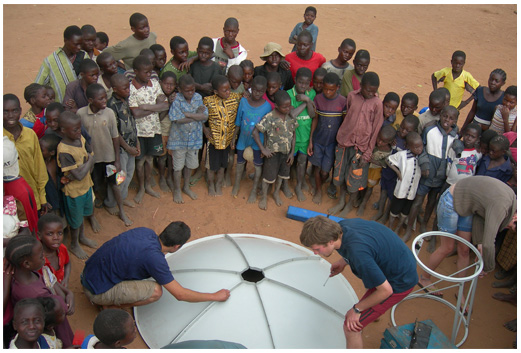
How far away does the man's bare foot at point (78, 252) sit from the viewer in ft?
15.7

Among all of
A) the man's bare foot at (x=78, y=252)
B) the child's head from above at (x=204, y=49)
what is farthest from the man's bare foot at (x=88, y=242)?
the child's head from above at (x=204, y=49)

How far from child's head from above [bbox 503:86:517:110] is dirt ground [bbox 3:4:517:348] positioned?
2.18m

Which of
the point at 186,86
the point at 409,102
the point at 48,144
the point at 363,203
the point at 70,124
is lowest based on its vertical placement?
the point at 363,203

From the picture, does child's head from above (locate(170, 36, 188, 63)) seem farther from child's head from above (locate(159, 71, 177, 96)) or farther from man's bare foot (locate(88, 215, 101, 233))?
man's bare foot (locate(88, 215, 101, 233))

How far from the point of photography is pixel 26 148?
3924mm

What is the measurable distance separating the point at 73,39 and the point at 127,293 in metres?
3.13

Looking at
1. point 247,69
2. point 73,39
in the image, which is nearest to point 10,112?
point 73,39

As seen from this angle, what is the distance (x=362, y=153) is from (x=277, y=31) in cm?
816

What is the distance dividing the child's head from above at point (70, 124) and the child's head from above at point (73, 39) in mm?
1574

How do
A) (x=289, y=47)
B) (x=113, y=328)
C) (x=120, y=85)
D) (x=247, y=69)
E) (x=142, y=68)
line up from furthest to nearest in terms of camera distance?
(x=289, y=47), (x=247, y=69), (x=142, y=68), (x=120, y=85), (x=113, y=328)

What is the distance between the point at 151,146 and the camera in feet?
17.8

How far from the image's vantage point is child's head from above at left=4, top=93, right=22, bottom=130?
3.77 metres

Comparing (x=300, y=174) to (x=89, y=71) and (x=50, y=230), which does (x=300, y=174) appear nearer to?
Result: (x=89, y=71)

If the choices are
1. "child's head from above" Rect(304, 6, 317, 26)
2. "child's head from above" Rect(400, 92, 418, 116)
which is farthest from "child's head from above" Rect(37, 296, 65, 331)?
"child's head from above" Rect(304, 6, 317, 26)
